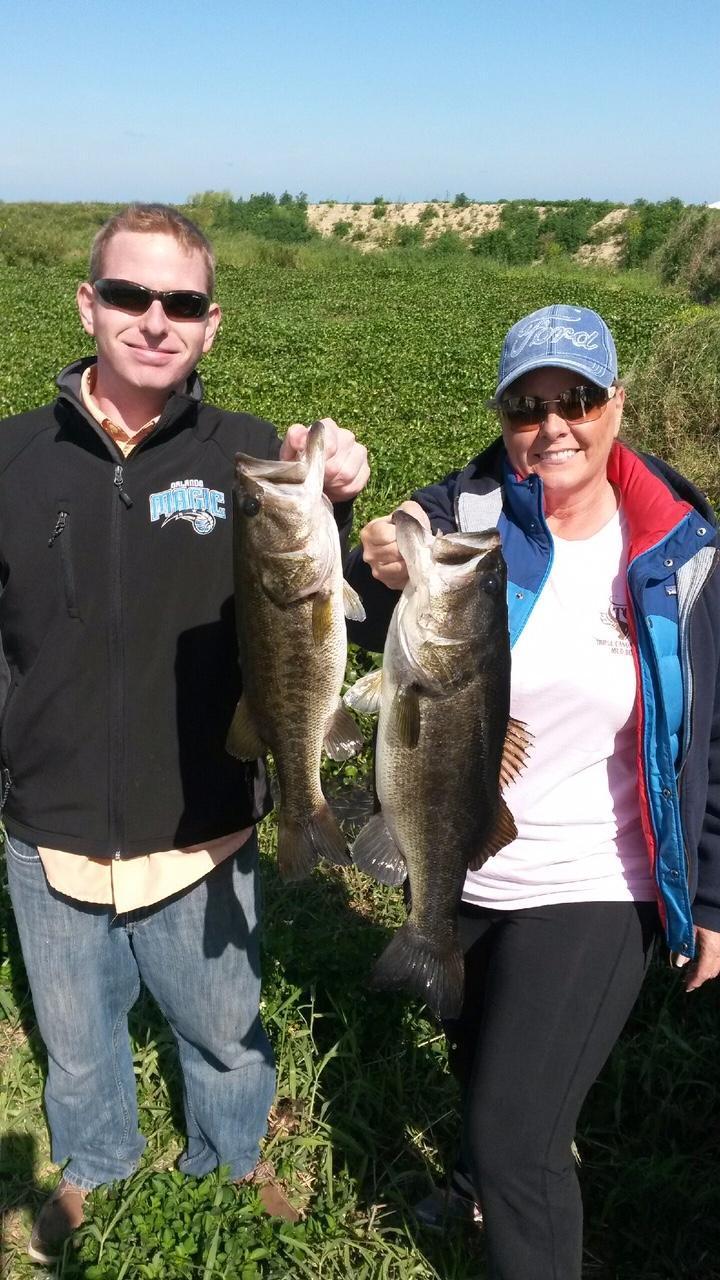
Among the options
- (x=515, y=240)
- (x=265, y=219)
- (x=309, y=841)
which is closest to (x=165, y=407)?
(x=309, y=841)

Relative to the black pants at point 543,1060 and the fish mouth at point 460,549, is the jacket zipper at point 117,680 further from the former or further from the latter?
the black pants at point 543,1060

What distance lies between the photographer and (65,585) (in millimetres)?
2562

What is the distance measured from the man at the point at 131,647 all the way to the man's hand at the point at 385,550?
15 centimetres

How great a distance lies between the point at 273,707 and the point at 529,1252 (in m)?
1.40

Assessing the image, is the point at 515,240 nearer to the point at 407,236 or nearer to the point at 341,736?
the point at 407,236

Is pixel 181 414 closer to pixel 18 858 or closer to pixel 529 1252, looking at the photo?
pixel 18 858

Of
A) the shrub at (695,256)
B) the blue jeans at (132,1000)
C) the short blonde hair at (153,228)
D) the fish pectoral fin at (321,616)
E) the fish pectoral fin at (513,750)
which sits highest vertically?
the shrub at (695,256)

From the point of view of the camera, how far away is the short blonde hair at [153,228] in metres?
2.55

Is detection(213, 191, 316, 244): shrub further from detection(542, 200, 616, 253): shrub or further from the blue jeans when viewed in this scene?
the blue jeans

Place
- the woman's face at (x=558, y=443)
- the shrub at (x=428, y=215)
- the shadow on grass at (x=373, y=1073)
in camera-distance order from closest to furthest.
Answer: the woman's face at (x=558, y=443) → the shadow on grass at (x=373, y=1073) → the shrub at (x=428, y=215)

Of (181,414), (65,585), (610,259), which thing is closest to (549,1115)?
(65,585)

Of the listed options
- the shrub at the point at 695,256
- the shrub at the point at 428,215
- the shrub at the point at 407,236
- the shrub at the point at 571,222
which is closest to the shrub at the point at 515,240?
the shrub at the point at 571,222

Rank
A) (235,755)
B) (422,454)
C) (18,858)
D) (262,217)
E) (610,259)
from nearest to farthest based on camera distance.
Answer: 1. (235,755)
2. (18,858)
3. (422,454)
4. (610,259)
5. (262,217)

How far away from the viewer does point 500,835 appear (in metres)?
2.44
